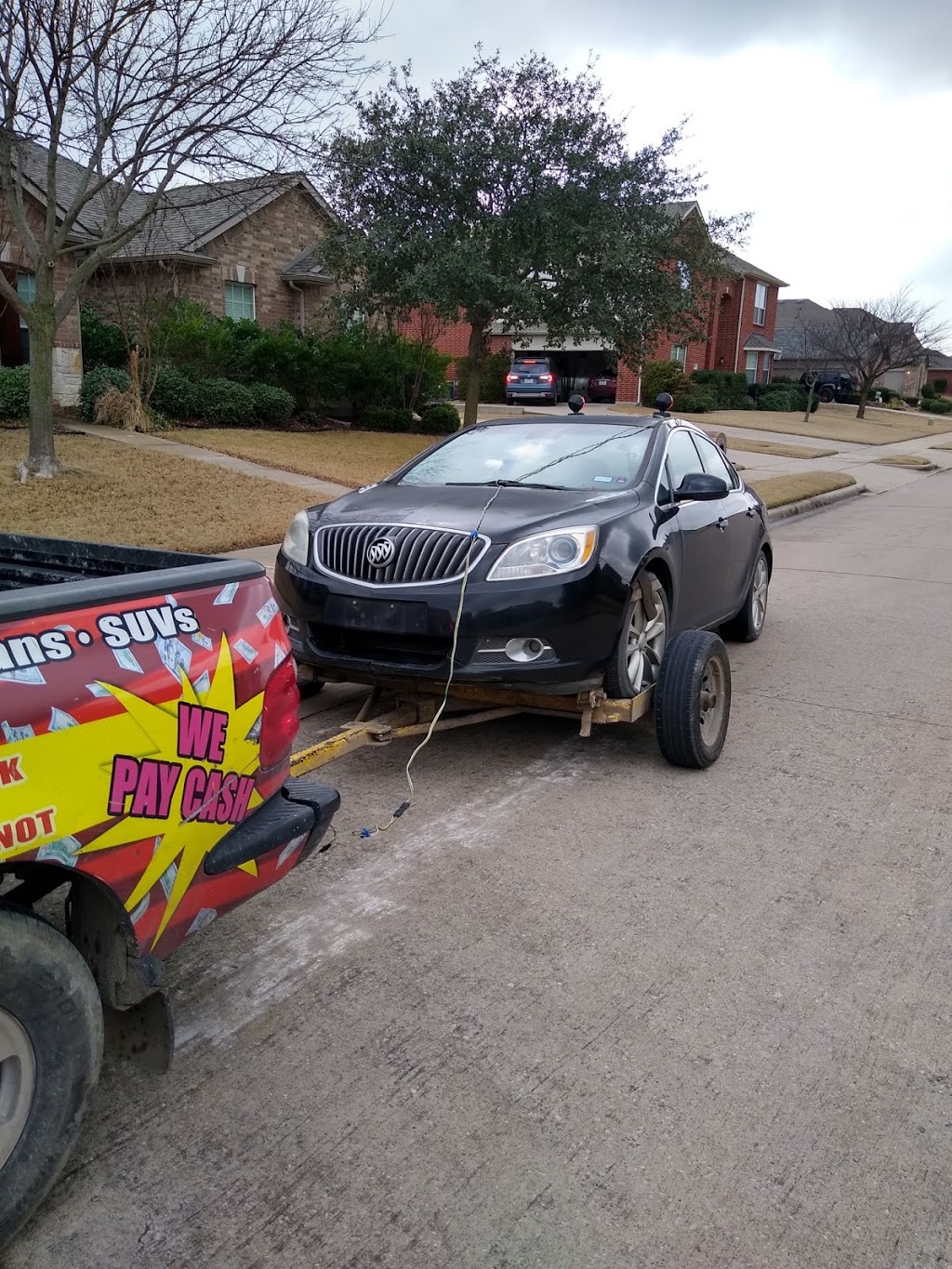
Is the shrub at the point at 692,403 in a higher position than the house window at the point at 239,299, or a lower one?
lower

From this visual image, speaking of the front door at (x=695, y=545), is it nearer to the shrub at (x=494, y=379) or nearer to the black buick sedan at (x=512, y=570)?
the black buick sedan at (x=512, y=570)

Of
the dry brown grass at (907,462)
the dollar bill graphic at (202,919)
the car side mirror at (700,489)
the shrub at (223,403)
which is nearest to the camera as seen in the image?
the dollar bill graphic at (202,919)

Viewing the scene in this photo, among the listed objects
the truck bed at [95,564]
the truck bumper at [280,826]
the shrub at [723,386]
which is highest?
the shrub at [723,386]

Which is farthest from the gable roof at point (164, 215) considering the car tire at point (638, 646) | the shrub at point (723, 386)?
the shrub at point (723, 386)

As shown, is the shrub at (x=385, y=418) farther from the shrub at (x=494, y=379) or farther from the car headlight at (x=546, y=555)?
the car headlight at (x=546, y=555)

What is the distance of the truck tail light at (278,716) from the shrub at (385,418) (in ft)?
69.3

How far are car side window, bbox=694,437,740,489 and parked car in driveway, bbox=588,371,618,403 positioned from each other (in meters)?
36.7

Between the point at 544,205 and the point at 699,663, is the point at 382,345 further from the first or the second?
the point at 699,663

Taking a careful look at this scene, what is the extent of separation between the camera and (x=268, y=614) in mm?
2865

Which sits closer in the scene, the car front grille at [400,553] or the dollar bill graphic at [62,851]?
the dollar bill graphic at [62,851]

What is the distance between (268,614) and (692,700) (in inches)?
106

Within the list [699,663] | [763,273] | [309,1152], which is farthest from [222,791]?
[763,273]

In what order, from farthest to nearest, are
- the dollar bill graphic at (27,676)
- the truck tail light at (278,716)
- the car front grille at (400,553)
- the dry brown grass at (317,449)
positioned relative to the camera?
the dry brown grass at (317,449) < the car front grille at (400,553) < the truck tail light at (278,716) < the dollar bill graphic at (27,676)

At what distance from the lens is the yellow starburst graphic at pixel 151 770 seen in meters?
2.14
